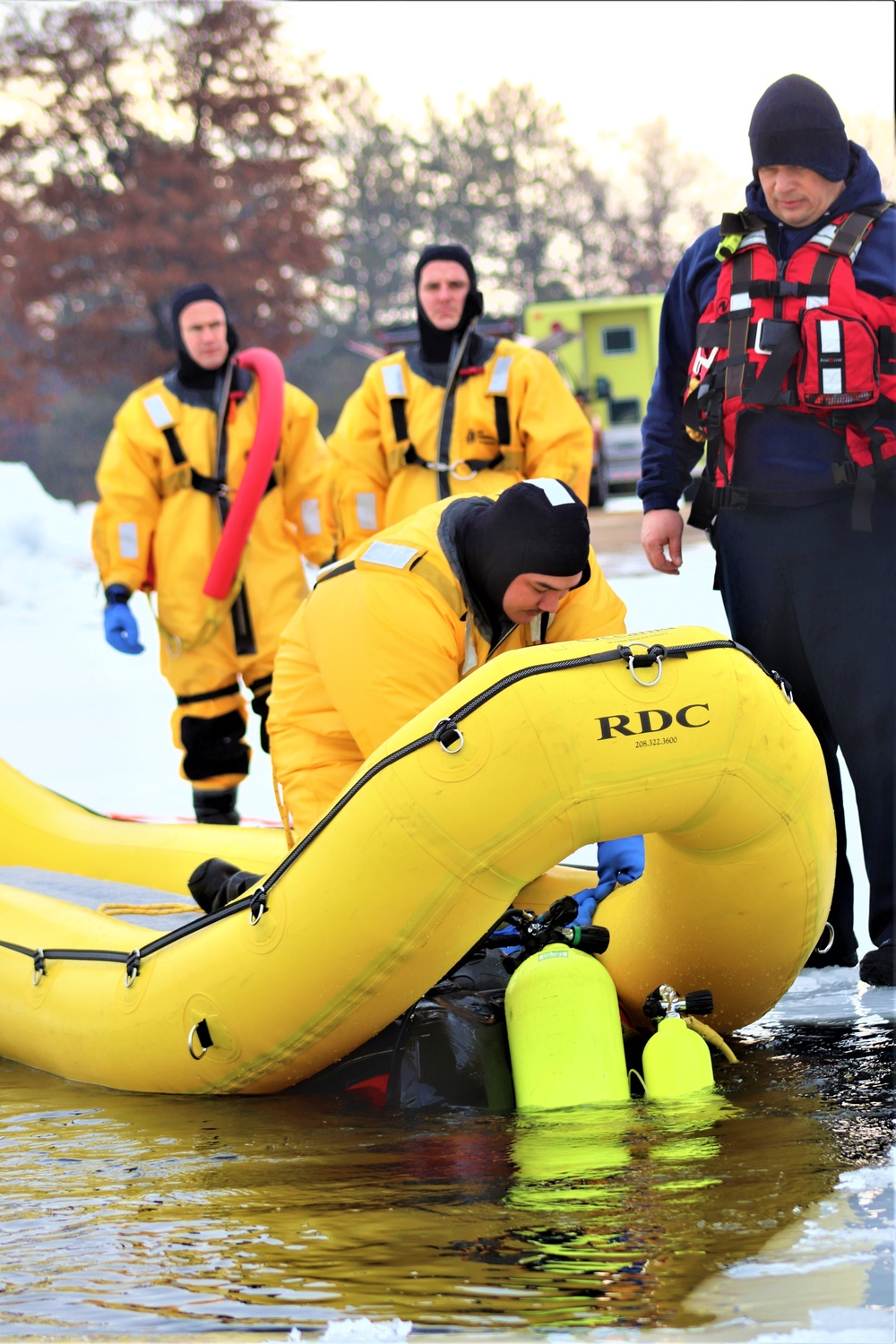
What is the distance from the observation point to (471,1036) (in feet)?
9.87

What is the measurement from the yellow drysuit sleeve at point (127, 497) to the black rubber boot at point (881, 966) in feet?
9.27

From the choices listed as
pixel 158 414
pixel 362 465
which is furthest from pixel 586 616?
pixel 158 414

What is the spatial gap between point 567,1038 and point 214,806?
9.39ft

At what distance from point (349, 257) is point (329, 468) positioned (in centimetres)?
→ 2401

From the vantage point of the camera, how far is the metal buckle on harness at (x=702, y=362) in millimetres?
3535

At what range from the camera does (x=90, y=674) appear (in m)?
9.79

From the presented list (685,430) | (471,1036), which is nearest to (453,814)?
(471,1036)

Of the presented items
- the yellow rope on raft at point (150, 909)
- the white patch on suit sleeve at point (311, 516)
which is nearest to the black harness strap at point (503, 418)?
the white patch on suit sleeve at point (311, 516)

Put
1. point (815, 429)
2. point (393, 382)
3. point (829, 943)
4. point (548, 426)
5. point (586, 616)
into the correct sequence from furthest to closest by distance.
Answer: point (393, 382) < point (548, 426) < point (829, 943) < point (815, 429) < point (586, 616)

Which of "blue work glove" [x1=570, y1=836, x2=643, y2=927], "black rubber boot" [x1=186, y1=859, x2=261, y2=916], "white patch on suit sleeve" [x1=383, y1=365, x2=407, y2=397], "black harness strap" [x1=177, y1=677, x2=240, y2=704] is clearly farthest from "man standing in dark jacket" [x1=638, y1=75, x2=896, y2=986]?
"black harness strap" [x1=177, y1=677, x2=240, y2=704]

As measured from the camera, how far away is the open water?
1937 mm

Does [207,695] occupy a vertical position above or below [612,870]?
above

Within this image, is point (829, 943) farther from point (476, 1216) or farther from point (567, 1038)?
point (476, 1216)

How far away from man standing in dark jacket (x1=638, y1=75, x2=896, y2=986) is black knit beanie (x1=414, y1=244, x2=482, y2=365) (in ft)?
5.06
